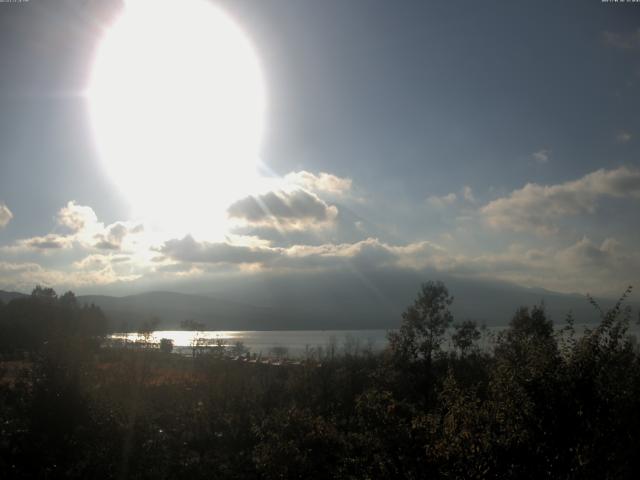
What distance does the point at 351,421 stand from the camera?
14.1 m

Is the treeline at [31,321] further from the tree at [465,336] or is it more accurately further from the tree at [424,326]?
the tree at [465,336]

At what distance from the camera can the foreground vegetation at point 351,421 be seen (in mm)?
6359

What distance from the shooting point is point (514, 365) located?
24.1ft

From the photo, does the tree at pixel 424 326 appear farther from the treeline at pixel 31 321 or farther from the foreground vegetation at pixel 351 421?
the treeline at pixel 31 321

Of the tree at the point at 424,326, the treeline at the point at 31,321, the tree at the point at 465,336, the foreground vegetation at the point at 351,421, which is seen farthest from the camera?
the treeline at the point at 31,321

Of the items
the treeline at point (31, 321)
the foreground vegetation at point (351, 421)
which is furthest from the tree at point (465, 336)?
the treeline at point (31, 321)

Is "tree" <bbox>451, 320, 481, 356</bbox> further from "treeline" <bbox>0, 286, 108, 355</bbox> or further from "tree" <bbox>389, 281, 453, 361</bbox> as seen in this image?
"treeline" <bbox>0, 286, 108, 355</bbox>

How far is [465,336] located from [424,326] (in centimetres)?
1338

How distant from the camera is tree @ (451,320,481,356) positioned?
47281 mm

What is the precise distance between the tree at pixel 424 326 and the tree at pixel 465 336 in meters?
9.40

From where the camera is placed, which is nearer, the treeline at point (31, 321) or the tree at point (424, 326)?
the tree at point (424, 326)

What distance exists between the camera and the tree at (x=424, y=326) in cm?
3478

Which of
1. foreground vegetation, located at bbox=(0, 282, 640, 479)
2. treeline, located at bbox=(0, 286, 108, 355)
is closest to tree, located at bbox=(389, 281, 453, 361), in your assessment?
foreground vegetation, located at bbox=(0, 282, 640, 479)

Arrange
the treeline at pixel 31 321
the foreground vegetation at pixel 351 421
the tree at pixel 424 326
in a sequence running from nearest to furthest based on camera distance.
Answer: the foreground vegetation at pixel 351 421, the tree at pixel 424 326, the treeline at pixel 31 321
